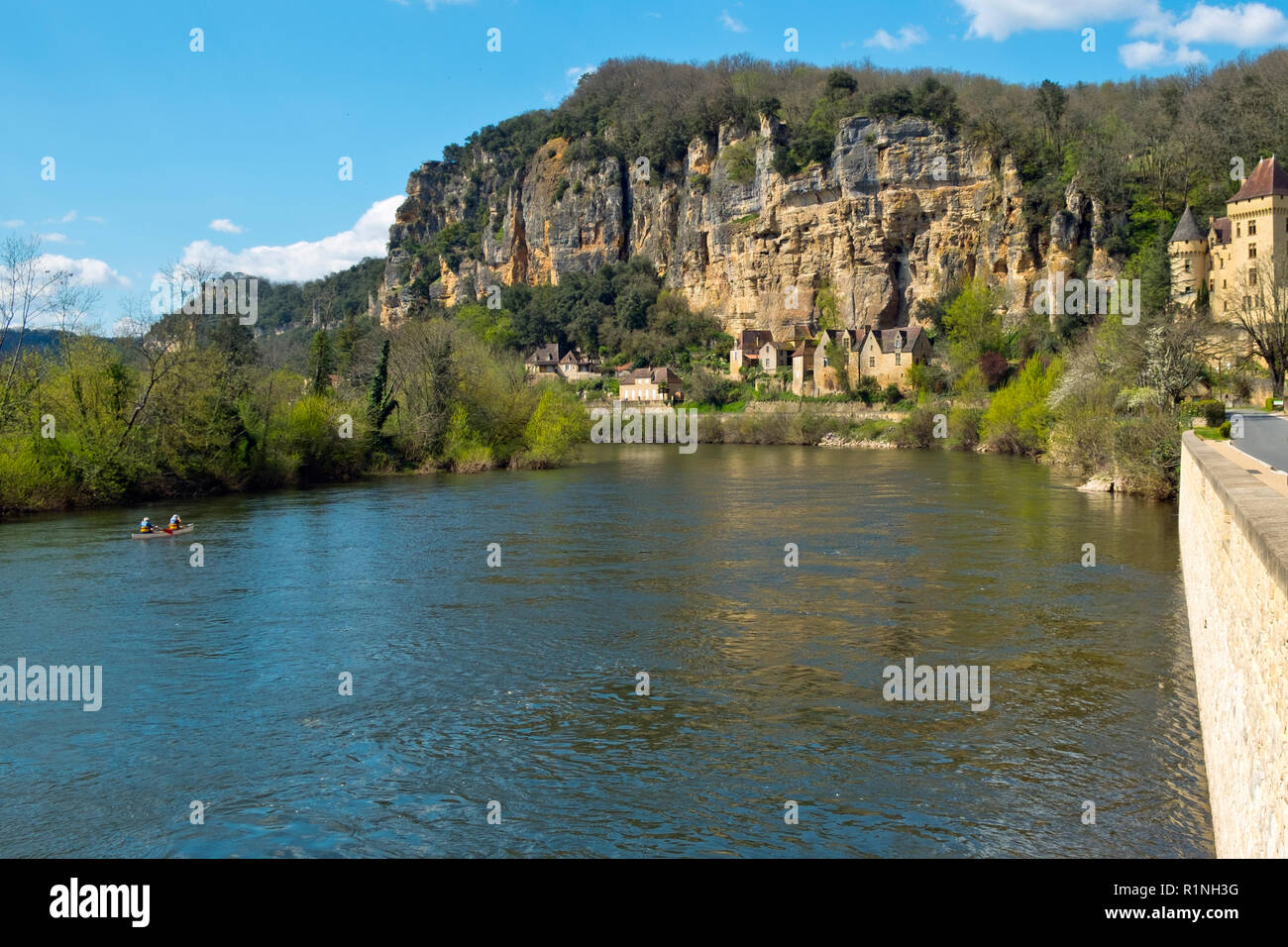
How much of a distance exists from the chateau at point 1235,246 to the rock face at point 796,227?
34.9ft

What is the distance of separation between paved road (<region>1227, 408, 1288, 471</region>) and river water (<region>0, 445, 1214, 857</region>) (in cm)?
295

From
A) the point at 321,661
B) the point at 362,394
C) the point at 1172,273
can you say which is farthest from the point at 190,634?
the point at 1172,273

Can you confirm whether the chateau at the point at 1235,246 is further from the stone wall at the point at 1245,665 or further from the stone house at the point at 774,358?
the stone wall at the point at 1245,665

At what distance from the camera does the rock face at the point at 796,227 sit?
81688 mm

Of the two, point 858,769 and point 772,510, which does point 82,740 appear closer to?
point 858,769

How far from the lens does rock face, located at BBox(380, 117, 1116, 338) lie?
A: 268 ft

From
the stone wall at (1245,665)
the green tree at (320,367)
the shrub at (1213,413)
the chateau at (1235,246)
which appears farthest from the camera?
the chateau at (1235,246)

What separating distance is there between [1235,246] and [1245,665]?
2432 inches

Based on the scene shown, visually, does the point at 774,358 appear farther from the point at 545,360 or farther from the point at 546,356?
the point at 546,356

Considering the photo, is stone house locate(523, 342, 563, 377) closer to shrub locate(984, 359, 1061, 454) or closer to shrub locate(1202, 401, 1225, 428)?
shrub locate(984, 359, 1061, 454)

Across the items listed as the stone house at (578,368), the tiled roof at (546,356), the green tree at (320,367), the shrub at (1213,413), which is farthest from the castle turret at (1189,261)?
the tiled roof at (546,356)

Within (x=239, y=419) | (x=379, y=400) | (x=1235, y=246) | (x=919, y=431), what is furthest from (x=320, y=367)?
(x=1235, y=246)

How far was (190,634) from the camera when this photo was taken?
16.5 meters

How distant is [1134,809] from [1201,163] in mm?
75109
